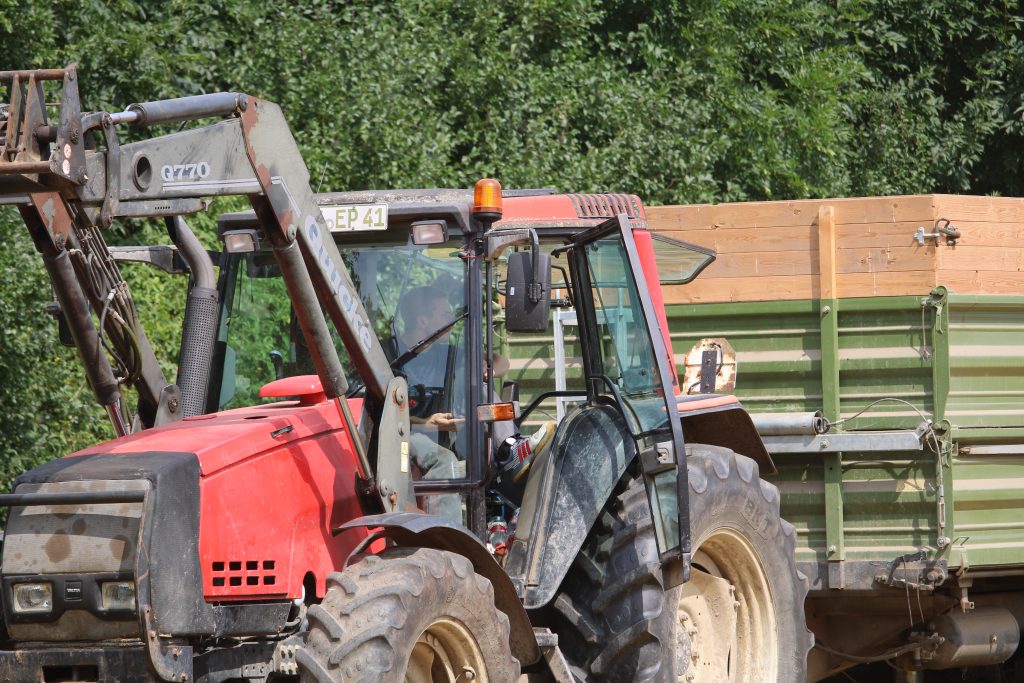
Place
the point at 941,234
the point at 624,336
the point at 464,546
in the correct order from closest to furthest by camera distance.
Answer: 1. the point at 464,546
2. the point at 624,336
3. the point at 941,234

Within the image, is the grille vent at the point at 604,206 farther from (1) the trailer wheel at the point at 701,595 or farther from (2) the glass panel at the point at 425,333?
(1) the trailer wheel at the point at 701,595

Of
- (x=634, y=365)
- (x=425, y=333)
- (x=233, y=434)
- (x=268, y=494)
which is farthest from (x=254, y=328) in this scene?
(x=634, y=365)

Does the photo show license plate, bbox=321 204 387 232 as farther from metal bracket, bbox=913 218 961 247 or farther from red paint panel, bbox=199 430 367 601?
metal bracket, bbox=913 218 961 247

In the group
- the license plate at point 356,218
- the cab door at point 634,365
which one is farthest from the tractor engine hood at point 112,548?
the cab door at point 634,365

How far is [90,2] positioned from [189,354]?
6641 mm

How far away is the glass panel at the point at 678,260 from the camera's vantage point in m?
6.83

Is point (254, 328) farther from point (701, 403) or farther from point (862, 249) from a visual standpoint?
point (862, 249)

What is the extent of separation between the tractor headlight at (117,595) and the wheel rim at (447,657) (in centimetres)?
93

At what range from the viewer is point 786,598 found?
238 inches

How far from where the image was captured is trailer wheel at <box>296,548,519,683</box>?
161 inches

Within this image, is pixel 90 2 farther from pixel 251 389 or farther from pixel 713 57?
pixel 251 389

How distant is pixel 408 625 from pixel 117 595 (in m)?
0.89

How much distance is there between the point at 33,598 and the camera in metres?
4.29

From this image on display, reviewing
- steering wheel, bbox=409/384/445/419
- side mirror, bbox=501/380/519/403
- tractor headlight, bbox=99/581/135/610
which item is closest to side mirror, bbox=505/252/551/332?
steering wheel, bbox=409/384/445/419
